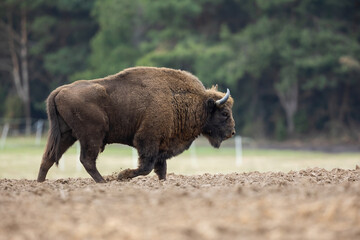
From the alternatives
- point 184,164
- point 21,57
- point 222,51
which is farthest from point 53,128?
point 21,57

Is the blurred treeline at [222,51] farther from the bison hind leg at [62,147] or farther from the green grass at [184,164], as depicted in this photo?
the bison hind leg at [62,147]

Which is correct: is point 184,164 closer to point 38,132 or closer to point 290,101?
point 290,101

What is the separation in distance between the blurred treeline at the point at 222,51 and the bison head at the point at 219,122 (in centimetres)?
2747

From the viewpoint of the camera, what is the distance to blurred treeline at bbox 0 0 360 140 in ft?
137

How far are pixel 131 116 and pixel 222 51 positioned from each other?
1294 inches

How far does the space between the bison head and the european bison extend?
11 centimetres

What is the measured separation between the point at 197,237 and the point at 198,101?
7373 millimetres

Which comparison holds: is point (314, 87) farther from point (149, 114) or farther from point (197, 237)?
point (197, 237)

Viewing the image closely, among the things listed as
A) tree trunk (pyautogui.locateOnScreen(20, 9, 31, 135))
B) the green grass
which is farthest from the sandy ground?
tree trunk (pyautogui.locateOnScreen(20, 9, 31, 135))

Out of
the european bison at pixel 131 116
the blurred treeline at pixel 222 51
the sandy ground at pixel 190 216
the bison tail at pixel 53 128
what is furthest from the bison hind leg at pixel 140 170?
the blurred treeline at pixel 222 51

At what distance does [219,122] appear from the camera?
41.4 ft

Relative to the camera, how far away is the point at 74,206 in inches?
263

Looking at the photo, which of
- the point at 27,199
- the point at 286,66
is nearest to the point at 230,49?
the point at 286,66

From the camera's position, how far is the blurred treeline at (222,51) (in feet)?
137
